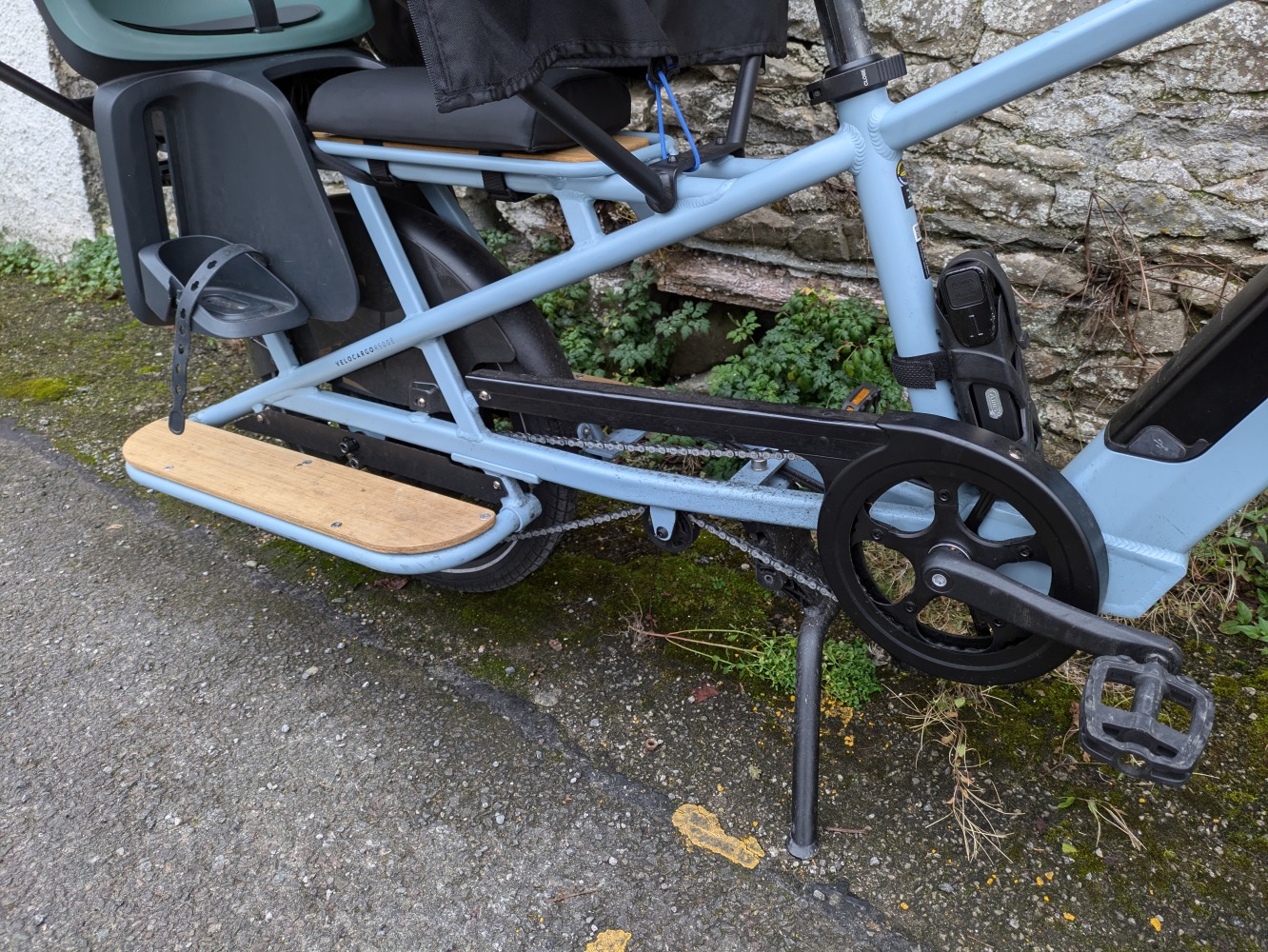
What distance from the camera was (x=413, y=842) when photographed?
169 centimetres

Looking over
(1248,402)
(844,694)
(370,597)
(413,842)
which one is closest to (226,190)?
(370,597)

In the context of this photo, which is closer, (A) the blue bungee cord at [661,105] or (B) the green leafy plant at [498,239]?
(A) the blue bungee cord at [661,105]

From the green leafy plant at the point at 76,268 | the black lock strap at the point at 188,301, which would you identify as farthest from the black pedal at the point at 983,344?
the green leafy plant at the point at 76,268

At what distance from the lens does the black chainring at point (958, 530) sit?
136cm

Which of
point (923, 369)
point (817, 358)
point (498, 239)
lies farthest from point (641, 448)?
point (498, 239)

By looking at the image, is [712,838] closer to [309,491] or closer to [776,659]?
[776,659]

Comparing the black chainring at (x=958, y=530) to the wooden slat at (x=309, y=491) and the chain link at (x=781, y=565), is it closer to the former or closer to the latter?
the chain link at (x=781, y=565)

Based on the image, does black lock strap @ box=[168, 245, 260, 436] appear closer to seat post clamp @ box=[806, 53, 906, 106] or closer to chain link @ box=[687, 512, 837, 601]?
chain link @ box=[687, 512, 837, 601]

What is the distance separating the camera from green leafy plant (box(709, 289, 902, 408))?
7.58ft

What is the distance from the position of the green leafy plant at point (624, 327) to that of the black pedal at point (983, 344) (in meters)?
1.21

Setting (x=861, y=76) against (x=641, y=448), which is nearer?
(x=861, y=76)

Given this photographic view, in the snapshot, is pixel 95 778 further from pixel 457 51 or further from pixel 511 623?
pixel 457 51

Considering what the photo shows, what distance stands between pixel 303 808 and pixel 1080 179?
2.07 meters

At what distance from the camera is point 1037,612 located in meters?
1.37
